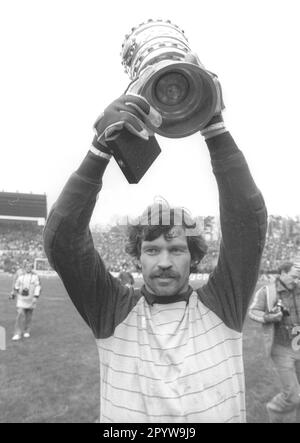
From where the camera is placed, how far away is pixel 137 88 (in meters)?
1.51

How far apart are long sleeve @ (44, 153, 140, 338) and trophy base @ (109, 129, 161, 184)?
187mm

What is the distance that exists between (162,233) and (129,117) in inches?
27.6

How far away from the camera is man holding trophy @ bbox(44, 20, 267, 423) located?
153 centimetres

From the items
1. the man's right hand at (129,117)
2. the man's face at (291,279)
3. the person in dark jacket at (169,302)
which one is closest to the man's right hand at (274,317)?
the man's face at (291,279)

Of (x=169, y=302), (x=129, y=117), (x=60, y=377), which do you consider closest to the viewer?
(x=129, y=117)

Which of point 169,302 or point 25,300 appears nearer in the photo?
point 169,302

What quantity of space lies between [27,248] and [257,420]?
3240 centimetres

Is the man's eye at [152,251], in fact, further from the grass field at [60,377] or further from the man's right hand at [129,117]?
the grass field at [60,377]

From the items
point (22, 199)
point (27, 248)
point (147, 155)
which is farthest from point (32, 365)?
point (27, 248)

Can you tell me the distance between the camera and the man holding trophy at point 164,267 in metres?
1.53

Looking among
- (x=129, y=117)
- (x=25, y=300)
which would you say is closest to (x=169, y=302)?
(x=129, y=117)

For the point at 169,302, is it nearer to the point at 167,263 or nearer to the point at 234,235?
the point at 167,263

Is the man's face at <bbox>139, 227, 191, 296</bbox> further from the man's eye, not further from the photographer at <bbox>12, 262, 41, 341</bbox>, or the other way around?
the photographer at <bbox>12, 262, 41, 341</bbox>

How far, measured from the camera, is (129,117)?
1.43 metres
